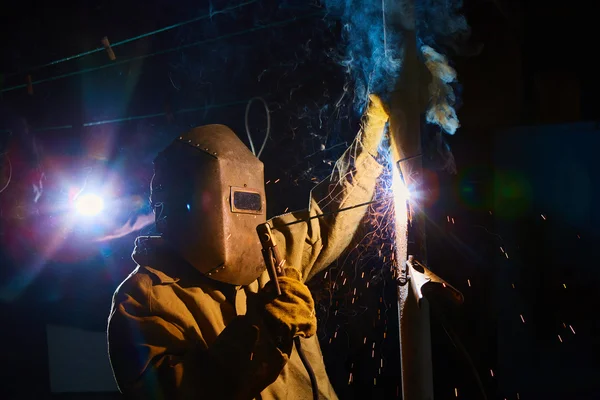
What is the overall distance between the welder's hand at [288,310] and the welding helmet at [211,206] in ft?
1.48

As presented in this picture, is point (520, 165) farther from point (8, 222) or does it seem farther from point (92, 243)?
point (8, 222)

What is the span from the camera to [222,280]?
2264 millimetres

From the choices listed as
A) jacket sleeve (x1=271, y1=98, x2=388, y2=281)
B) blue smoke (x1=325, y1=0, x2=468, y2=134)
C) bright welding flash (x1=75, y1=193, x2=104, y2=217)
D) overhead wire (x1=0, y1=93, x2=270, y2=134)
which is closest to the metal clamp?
jacket sleeve (x1=271, y1=98, x2=388, y2=281)

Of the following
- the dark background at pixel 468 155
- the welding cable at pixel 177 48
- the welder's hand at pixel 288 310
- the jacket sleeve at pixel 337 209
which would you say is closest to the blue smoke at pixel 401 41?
the jacket sleeve at pixel 337 209

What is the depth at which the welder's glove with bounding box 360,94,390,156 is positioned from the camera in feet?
Answer: 7.55

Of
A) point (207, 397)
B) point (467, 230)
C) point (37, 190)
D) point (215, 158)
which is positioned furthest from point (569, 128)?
point (37, 190)

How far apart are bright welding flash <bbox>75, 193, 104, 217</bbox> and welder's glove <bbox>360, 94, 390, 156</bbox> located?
11.5 feet

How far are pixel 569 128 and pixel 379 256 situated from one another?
172 cm

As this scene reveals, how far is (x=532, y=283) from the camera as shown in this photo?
3.16 metres

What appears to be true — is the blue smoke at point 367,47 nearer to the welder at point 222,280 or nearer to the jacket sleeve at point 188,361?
the welder at point 222,280

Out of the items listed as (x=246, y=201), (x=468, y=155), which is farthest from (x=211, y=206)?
(x=468, y=155)

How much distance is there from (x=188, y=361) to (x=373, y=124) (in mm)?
1576

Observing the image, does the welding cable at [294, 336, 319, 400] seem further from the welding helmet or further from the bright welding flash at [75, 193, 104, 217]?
the bright welding flash at [75, 193, 104, 217]

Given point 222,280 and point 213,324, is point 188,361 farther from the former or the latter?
point 222,280
